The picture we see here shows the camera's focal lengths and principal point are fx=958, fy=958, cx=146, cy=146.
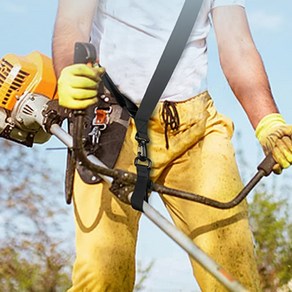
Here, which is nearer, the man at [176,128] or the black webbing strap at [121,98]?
the man at [176,128]

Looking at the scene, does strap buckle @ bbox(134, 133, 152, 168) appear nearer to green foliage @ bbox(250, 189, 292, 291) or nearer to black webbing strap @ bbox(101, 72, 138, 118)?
black webbing strap @ bbox(101, 72, 138, 118)

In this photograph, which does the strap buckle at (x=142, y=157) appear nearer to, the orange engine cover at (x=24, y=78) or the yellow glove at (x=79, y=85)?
the yellow glove at (x=79, y=85)

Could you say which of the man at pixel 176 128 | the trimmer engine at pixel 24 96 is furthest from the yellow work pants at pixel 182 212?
the trimmer engine at pixel 24 96

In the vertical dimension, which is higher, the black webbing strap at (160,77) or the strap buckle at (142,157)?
the black webbing strap at (160,77)

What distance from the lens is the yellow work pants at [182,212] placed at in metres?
A: 3.89

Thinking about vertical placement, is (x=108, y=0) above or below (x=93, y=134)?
above

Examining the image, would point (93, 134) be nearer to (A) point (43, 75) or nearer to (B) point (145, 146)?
(B) point (145, 146)

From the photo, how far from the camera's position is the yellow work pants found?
3.89m

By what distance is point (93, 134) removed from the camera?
403cm

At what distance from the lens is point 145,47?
4.07m

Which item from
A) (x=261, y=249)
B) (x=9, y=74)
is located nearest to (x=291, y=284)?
→ (x=261, y=249)

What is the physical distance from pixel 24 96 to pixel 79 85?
3.08 ft

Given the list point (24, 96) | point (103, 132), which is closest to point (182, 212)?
point (103, 132)

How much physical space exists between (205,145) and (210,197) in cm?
24
